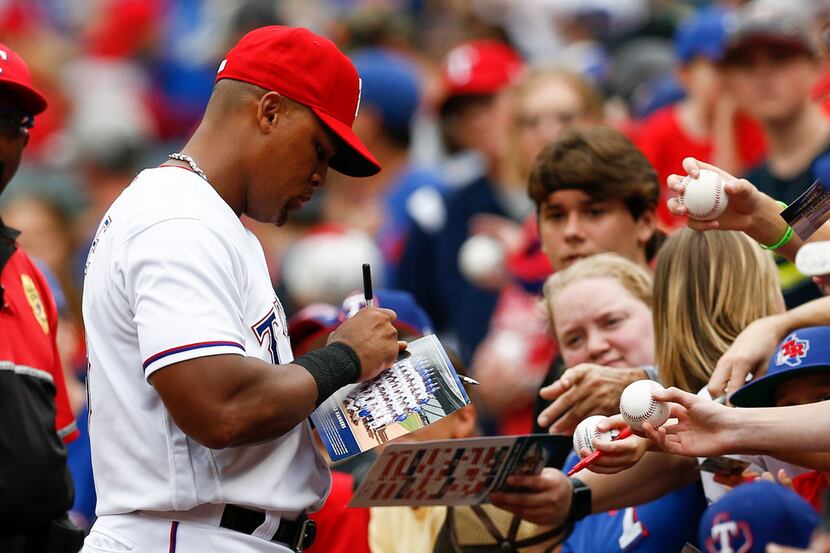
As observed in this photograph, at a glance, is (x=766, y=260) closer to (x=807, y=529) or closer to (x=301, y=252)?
(x=807, y=529)

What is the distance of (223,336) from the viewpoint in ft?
10.4

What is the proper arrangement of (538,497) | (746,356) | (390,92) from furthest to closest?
(390,92), (538,497), (746,356)

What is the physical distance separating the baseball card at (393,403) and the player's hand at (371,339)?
0.05 meters

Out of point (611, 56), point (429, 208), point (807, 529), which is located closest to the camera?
point (807, 529)

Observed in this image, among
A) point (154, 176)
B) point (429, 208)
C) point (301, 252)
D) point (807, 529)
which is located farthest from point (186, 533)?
point (429, 208)

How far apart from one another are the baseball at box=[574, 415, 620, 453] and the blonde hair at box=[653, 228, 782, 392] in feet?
1.51

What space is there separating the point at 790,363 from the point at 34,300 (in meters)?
2.36

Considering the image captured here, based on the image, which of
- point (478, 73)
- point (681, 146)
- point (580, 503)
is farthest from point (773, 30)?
point (580, 503)

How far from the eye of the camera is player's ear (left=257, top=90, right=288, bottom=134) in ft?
11.5

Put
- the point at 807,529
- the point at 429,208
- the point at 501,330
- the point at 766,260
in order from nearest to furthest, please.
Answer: the point at 807,529, the point at 766,260, the point at 501,330, the point at 429,208

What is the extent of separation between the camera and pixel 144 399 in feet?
11.0

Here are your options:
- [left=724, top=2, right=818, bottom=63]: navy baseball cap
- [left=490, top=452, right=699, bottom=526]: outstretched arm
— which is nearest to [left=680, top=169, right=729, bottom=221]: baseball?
[left=490, top=452, right=699, bottom=526]: outstretched arm

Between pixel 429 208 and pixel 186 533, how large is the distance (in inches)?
184

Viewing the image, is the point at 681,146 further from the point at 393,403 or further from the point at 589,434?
the point at 393,403
